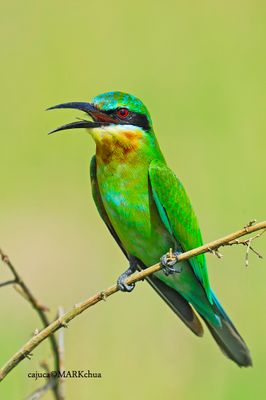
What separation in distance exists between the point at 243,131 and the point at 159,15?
272 centimetres

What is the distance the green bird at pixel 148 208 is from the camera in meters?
3.71

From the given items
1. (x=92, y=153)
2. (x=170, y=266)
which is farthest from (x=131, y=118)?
(x=92, y=153)

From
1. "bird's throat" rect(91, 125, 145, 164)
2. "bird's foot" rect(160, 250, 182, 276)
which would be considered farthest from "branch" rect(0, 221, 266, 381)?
"bird's throat" rect(91, 125, 145, 164)

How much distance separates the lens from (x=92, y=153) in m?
7.29

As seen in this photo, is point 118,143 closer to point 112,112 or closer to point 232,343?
point 112,112

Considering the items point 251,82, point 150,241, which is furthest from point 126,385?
point 251,82

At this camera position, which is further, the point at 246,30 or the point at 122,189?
the point at 246,30

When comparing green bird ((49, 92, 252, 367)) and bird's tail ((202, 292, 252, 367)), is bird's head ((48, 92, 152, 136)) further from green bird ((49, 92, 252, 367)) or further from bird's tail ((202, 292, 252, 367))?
bird's tail ((202, 292, 252, 367))

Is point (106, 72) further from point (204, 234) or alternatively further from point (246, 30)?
point (204, 234)

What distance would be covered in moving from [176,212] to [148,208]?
0.13 metres

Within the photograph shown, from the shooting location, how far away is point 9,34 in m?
8.66

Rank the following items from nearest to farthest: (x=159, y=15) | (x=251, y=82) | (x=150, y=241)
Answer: (x=150, y=241) < (x=251, y=82) < (x=159, y=15)

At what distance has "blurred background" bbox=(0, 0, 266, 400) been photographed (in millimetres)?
4406

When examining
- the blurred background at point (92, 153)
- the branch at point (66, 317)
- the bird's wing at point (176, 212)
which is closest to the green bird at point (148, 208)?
the bird's wing at point (176, 212)
